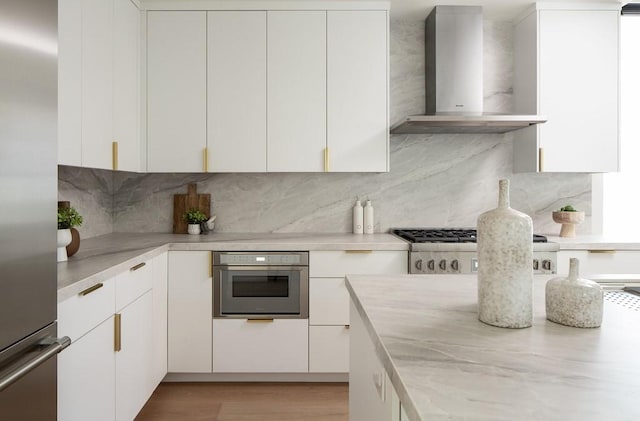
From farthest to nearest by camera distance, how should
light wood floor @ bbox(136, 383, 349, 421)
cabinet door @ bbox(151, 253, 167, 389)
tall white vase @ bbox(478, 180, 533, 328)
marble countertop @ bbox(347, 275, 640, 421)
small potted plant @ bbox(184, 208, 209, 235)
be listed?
small potted plant @ bbox(184, 208, 209, 235), cabinet door @ bbox(151, 253, 167, 389), light wood floor @ bbox(136, 383, 349, 421), tall white vase @ bbox(478, 180, 533, 328), marble countertop @ bbox(347, 275, 640, 421)

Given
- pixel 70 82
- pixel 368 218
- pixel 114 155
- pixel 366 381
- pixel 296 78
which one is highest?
pixel 296 78

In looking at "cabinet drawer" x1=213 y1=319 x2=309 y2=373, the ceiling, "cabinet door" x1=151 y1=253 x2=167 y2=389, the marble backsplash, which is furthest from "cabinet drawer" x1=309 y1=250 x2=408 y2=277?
the ceiling

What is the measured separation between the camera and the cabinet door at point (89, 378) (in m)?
1.67

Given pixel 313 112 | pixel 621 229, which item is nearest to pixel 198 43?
pixel 313 112

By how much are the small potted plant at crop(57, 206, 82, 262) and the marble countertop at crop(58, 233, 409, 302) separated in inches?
2.2

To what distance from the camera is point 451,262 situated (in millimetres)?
2924

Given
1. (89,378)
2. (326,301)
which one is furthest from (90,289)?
(326,301)

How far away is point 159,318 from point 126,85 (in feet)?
4.78

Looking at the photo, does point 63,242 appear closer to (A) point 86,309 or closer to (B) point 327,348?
(A) point 86,309

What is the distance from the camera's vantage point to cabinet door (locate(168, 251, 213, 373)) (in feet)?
9.79

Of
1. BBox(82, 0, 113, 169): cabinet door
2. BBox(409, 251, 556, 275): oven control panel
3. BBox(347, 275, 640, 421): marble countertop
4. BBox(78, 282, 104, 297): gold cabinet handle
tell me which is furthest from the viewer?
BBox(409, 251, 556, 275): oven control panel

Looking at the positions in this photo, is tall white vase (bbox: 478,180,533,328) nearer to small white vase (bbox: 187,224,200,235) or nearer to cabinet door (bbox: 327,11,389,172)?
cabinet door (bbox: 327,11,389,172)

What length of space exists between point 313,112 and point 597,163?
1.98m

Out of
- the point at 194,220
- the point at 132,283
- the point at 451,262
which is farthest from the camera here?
the point at 194,220
